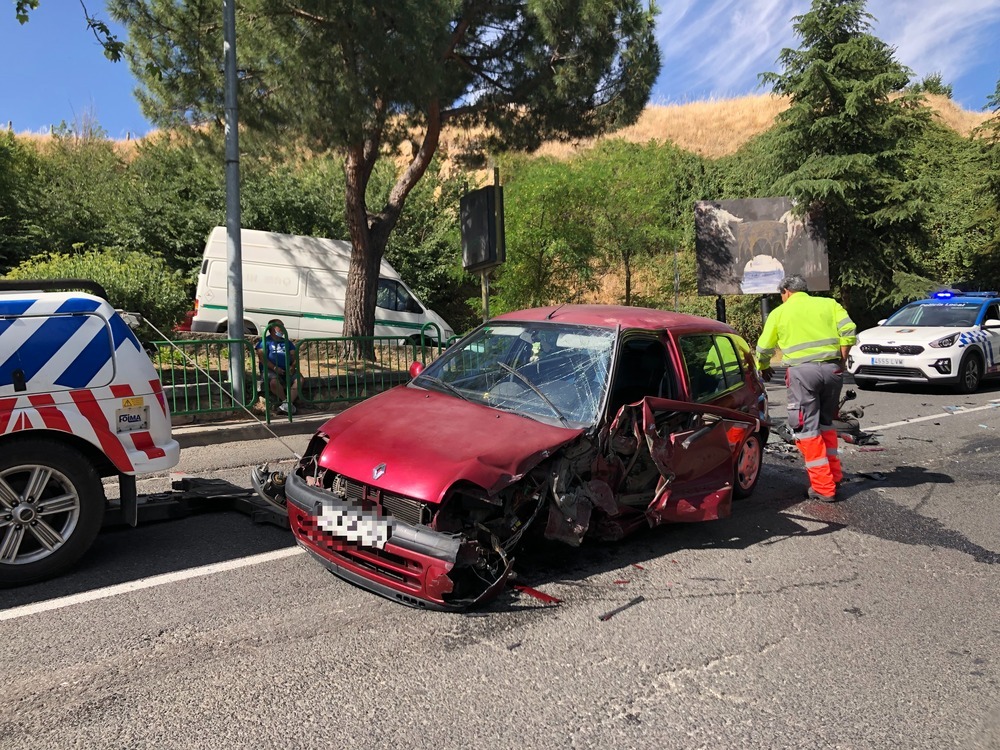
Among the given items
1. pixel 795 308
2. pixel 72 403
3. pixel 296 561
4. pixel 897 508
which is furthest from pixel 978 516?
pixel 72 403

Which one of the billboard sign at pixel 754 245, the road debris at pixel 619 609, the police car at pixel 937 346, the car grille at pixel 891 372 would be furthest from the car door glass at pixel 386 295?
the road debris at pixel 619 609

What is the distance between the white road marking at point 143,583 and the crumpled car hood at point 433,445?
35.7 inches

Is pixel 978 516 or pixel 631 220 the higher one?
pixel 631 220

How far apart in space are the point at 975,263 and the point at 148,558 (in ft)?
87.2

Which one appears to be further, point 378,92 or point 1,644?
point 378,92

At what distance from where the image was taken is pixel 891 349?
1255 cm

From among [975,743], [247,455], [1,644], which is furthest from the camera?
[247,455]

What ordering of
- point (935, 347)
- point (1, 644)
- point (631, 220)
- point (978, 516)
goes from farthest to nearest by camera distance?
1. point (631, 220)
2. point (935, 347)
3. point (978, 516)
4. point (1, 644)

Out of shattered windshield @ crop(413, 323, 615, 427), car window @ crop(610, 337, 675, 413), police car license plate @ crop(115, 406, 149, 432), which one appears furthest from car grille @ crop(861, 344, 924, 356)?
police car license plate @ crop(115, 406, 149, 432)

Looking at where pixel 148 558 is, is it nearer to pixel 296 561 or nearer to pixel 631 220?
pixel 296 561

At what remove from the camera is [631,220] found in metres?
19.5

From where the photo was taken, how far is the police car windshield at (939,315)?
13118mm

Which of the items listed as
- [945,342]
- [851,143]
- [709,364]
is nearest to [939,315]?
[945,342]

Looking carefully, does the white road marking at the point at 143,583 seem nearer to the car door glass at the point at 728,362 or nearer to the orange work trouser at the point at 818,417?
the car door glass at the point at 728,362
